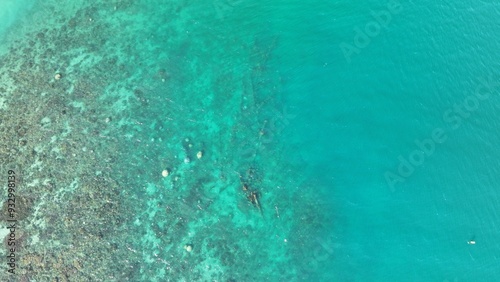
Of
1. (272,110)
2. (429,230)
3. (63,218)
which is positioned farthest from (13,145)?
(429,230)

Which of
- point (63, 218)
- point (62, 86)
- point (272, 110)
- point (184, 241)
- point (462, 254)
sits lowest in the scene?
point (462, 254)

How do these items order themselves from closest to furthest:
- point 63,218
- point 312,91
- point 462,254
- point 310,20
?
point 63,218
point 462,254
point 312,91
point 310,20

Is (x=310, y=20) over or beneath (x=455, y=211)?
over

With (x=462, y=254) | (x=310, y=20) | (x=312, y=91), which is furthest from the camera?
(x=310, y=20)

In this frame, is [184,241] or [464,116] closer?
[184,241]

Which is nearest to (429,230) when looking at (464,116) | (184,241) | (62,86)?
(464,116)

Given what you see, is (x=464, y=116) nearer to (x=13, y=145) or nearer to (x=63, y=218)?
(x=63, y=218)

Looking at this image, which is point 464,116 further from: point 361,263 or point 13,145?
point 13,145
